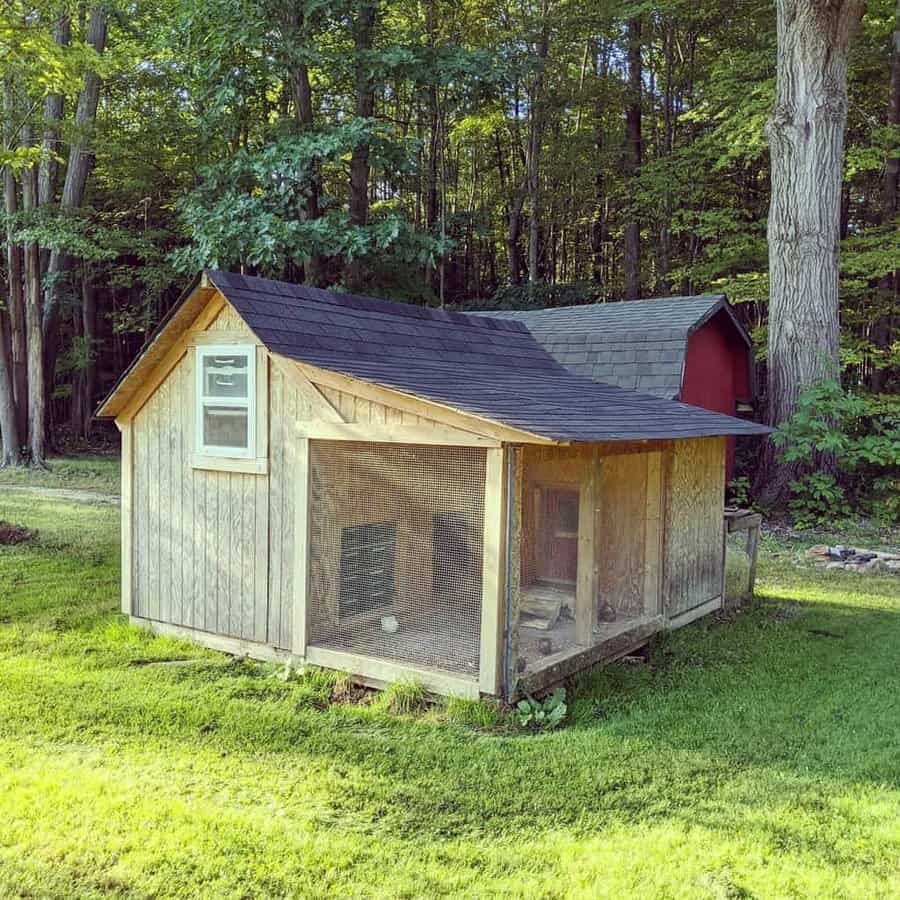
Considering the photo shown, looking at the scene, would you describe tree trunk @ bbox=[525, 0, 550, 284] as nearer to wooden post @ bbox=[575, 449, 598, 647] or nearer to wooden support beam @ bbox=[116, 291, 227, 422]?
wooden support beam @ bbox=[116, 291, 227, 422]

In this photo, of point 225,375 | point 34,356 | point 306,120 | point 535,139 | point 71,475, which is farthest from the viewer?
point 535,139

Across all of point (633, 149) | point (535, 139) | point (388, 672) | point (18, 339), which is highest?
point (535, 139)

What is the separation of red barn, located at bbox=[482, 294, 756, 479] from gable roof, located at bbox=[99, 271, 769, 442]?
102 inches

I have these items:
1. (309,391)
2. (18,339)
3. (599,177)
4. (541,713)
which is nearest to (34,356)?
(18,339)

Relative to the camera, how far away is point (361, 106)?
1498cm

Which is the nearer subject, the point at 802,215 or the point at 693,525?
the point at 693,525

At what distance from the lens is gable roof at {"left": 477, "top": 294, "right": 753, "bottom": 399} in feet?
32.2

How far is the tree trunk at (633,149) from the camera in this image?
18016mm

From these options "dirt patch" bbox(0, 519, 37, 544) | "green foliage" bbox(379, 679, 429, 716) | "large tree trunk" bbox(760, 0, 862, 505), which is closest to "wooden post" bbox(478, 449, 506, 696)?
"green foliage" bbox(379, 679, 429, 716)

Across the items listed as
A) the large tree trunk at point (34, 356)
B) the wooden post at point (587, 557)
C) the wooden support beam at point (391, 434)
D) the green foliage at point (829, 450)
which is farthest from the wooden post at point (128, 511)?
the large tree trunk at point (34, 356)

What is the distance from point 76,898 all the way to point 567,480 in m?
4.52

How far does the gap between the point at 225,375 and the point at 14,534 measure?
5123 mm

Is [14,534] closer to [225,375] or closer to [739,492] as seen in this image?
[225,375]

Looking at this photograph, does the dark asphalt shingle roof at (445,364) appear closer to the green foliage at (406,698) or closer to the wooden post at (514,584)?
the wooden post at (514,584)
